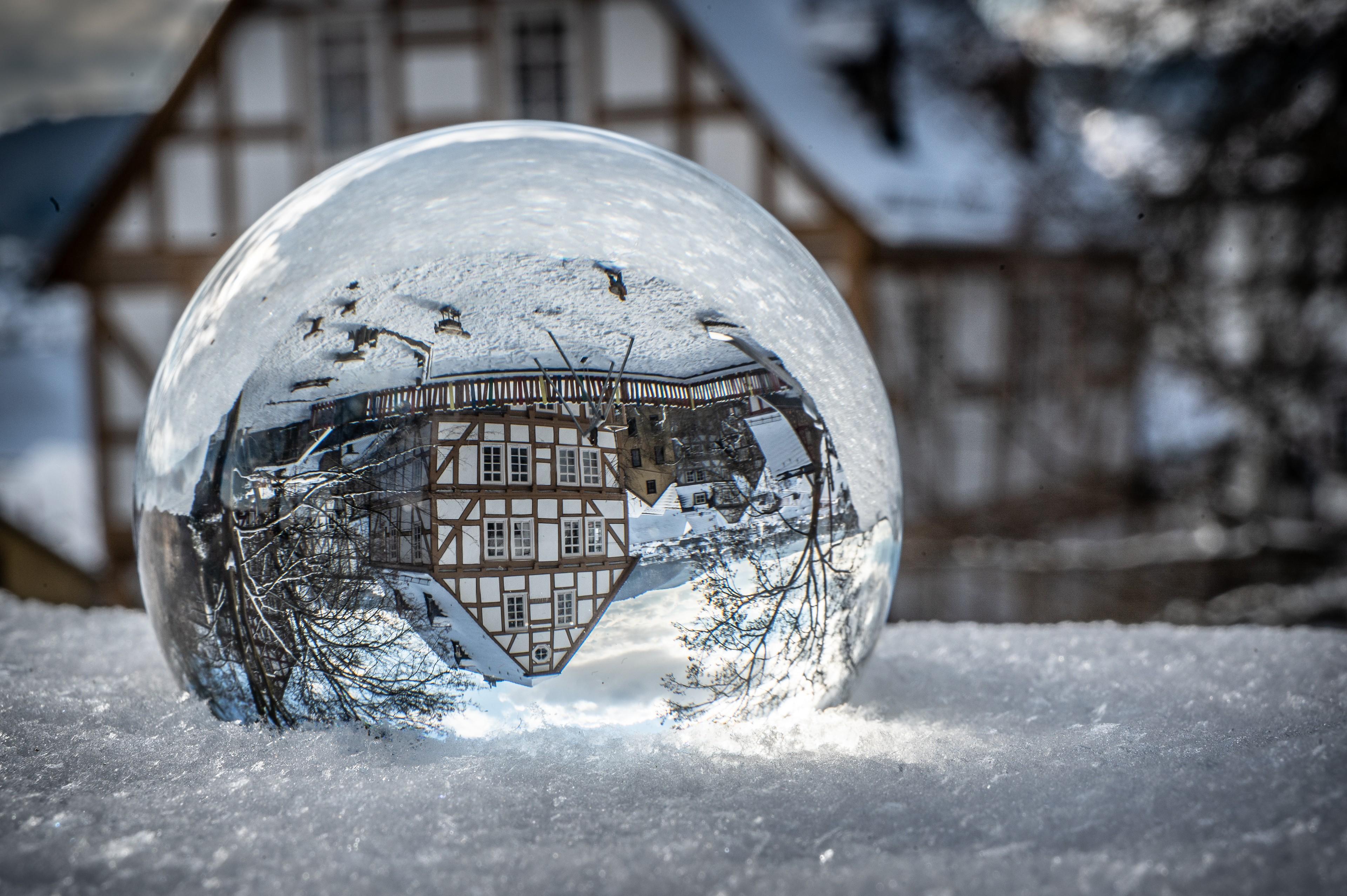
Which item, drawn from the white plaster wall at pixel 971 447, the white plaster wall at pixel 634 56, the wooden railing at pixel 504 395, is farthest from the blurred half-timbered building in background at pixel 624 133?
the wooden railing at pixel 504 395

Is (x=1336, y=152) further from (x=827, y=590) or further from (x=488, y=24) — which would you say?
(x=488, y=24)

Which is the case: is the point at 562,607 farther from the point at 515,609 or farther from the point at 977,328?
the point at 977,328

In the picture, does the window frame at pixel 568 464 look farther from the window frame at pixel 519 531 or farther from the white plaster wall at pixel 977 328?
the white plaster wall at pixel 977 328

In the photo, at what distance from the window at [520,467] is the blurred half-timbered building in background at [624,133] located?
20.6ft

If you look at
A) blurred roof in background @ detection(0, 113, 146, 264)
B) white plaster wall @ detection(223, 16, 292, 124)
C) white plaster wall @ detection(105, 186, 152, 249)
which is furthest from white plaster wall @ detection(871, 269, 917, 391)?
blurred roof in background @ detection(0, 113, 146, 264)

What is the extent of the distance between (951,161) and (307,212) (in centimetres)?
1079

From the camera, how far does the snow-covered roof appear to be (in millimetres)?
9211

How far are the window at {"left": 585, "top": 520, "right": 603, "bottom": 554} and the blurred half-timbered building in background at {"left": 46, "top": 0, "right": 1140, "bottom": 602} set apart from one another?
6.28 m

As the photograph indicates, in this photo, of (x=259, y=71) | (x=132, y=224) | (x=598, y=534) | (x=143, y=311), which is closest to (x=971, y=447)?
(x=259, y=71)

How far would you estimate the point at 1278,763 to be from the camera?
109 centimetres

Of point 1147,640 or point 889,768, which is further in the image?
point 1147,640

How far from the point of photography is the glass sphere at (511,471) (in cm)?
112

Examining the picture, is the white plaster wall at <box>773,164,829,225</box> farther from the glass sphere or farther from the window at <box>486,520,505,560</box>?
the window at <box>486,520,505,560</box>

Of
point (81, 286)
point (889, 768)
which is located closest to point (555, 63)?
point (81, 286)
